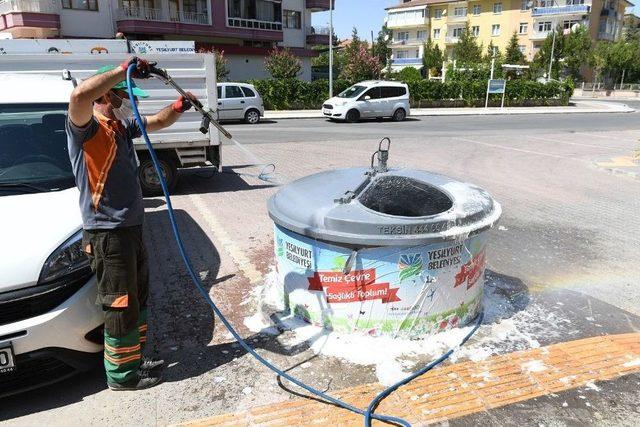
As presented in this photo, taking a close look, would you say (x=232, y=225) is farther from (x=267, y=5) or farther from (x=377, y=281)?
(x=267, y=5)

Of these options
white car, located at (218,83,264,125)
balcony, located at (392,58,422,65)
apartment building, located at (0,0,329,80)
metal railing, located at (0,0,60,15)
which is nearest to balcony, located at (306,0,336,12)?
apartment building, located at (0,0,329,80)

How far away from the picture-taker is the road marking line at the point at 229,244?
5067 millimetres

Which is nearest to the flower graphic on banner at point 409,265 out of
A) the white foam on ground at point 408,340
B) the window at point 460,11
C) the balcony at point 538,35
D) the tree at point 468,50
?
the white foam on ground at point 408,340

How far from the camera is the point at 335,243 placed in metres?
3.46

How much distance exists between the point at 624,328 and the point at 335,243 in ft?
8.44

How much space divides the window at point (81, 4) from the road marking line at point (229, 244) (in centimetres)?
3025

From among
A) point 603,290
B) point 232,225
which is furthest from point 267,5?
point 603,290

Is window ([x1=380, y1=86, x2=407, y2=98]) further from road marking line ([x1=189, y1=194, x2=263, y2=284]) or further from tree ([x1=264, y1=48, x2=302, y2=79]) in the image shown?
road marking line ([x1=189, y1=194, x2=263, y2=284])

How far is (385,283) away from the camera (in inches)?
138

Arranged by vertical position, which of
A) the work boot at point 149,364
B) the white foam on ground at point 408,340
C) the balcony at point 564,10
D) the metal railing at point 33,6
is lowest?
the white foam on ground at point 408,340

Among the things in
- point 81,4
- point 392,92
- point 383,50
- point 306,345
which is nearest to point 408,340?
point 306,345

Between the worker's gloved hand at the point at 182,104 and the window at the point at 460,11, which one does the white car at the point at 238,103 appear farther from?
the window at the point at 460,11

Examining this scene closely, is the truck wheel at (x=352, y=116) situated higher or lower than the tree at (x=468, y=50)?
lower

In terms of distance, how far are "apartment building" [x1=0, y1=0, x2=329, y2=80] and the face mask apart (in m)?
32.7
